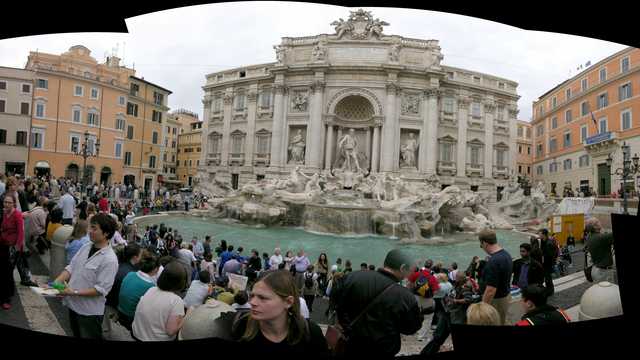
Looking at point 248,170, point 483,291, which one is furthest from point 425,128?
point 483,291

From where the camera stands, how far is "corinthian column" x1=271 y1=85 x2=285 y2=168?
1097 inches

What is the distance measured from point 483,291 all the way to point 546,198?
20476 mm

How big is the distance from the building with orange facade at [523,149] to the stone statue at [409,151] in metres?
8.94

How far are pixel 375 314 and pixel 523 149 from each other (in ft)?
109

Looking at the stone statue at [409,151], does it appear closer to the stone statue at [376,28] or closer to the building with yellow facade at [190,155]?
the stone statue at [376,28]

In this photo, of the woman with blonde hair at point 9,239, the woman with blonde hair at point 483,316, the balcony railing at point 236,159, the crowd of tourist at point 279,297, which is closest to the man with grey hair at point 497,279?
the crowd of tourist at point 279,297

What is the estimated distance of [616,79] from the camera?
532cm

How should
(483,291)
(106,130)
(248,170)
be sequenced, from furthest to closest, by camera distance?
(248,170)
(106,130)
(483,291)

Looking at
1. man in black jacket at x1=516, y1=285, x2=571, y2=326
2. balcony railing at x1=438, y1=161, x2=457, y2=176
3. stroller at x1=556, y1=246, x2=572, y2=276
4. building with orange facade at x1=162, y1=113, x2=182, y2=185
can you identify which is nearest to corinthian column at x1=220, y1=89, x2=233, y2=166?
building with orange facade at x1=162, y1=113, x2=182, y2=185

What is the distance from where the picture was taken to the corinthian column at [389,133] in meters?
26.5

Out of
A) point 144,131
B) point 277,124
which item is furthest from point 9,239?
point 277,124

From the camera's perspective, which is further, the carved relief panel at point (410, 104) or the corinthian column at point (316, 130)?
the carved relief panel at point (410, 104)

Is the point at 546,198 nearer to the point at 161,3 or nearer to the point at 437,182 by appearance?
the point at 437,182

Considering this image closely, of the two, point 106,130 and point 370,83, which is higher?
point 370,83
